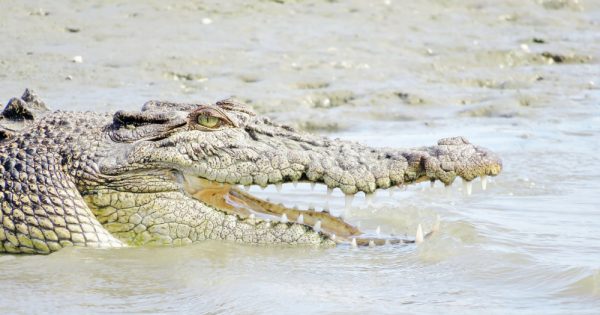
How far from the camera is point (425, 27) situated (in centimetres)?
1324

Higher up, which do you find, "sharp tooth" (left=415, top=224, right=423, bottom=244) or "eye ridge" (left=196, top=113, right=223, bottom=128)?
"eye ridge" (left=196, top=113, right=223, bottom=128)

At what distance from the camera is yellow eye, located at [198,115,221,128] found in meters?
5.46

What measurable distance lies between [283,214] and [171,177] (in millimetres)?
621

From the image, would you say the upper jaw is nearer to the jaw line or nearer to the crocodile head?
the crocodile head

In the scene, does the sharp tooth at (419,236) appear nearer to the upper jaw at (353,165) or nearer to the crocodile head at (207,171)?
the crocodile head at (207,171)

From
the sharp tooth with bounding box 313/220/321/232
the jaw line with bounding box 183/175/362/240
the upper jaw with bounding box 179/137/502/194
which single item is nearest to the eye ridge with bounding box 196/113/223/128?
the upper jaw with bounding box 179/137/502/194

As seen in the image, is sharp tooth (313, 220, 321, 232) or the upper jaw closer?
the upper jaw

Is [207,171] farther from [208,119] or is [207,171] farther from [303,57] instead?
[303,57]

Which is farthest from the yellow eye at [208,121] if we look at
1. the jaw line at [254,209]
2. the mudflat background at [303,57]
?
the mudflat background at [303,57]

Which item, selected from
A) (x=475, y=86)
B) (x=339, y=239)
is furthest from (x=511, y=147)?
(x=339, y=239)

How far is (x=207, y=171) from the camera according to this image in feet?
17.6

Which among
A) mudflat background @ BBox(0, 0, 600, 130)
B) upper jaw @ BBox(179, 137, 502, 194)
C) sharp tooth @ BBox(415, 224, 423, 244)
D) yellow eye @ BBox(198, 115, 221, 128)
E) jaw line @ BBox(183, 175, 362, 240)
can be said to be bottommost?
sharp tooth @ BBox(415, 224, 423, 244)

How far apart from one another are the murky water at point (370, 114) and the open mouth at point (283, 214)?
4.3 inches

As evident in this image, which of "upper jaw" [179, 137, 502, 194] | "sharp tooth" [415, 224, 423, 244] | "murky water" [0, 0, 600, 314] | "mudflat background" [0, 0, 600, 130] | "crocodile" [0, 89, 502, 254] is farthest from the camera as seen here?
"mudflat background" [0, 0, 600, 130]
